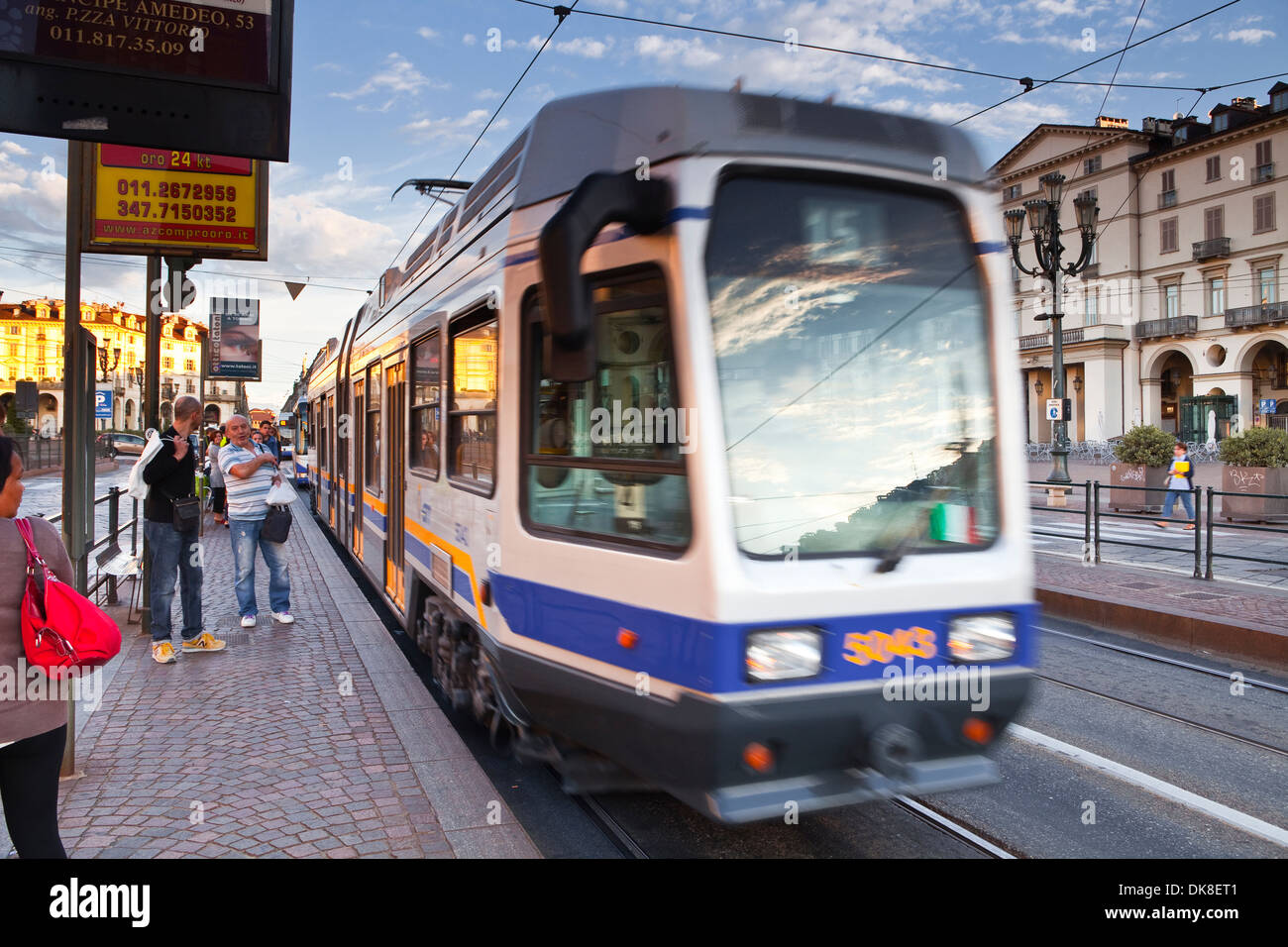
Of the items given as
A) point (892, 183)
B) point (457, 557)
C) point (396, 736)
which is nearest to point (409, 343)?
point (457, 557)

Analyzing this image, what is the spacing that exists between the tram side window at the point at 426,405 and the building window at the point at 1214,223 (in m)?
54.1

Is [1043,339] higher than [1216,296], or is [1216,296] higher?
[1216,296]

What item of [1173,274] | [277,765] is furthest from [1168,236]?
[277,765]

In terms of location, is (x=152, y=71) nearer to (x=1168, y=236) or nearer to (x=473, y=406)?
(x=473, y=406)

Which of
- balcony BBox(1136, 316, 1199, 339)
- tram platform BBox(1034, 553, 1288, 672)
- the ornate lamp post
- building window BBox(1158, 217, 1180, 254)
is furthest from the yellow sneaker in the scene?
building window BBox(1158, 217, 1180, 254)

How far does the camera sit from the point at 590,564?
352 centimetres

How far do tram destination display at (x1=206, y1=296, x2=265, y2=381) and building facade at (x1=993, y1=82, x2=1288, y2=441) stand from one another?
3595 centimetres

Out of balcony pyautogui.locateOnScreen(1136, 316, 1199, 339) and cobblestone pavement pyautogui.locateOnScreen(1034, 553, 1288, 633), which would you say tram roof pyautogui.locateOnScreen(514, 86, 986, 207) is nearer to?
cobblestone pavement pyautogui.locateOnScreen(1034, 553, 1288, 633)

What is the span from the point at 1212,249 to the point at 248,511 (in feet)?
176

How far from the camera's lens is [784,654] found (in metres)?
3.17

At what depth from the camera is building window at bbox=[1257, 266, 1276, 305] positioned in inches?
1834

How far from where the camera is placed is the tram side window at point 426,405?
5.38 m
